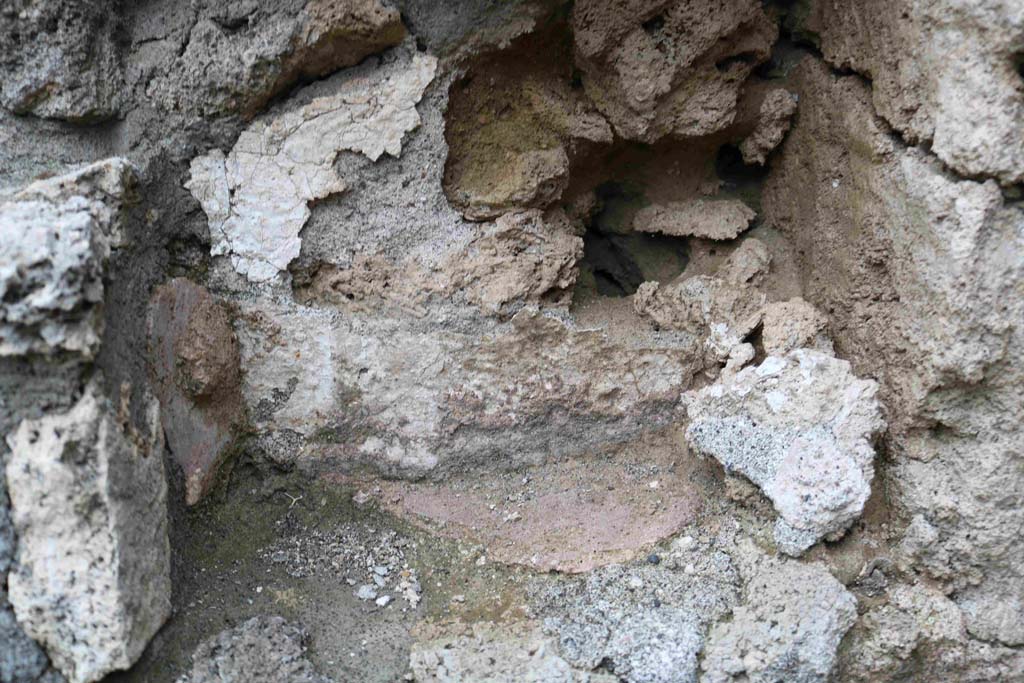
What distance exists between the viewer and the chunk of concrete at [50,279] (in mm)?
1251

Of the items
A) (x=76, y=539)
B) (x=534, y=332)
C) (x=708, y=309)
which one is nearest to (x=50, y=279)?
(x=76, y=539)

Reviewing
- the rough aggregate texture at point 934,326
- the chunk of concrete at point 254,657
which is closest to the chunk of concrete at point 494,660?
the chunk of concrete at point 254,657

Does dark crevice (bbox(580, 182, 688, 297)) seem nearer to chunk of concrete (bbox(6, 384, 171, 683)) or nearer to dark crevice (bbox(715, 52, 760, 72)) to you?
dark crevice (bbox(715, 52, 760, 72))

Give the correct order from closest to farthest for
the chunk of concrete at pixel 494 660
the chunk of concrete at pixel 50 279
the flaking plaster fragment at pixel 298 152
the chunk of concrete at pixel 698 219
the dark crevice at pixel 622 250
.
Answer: the chunk of concrete at pixel 50 279, the chunk of concrete at pixel 494 660, the flaking plaster fragment at pixel 298 152, the chunk of concrete at pixel 698 219, the dark crevice at pixel 622 250

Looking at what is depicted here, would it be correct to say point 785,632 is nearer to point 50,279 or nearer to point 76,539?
point 76,539

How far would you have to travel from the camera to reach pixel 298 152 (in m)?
1.72

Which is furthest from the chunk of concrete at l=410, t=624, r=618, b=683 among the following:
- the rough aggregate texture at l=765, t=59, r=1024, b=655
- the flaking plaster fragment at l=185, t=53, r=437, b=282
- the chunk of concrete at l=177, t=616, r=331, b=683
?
the flaking plaster fragment at l=185, t=53, r=437, b=282

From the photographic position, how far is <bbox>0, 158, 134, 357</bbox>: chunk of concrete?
49.3 inches

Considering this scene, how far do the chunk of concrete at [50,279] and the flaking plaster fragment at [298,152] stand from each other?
1.20ft

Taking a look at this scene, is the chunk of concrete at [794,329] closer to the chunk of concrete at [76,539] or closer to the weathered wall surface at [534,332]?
the weathered wall surface at [534,332]

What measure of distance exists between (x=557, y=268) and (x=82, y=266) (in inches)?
35.2

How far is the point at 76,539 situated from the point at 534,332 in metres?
0.90

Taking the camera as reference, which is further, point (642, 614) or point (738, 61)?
point (738, 61)

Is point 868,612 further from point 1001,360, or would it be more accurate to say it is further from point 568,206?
point 568,206
